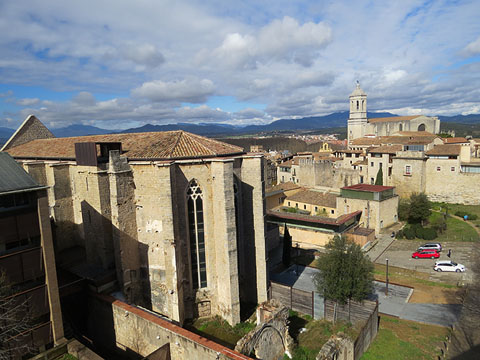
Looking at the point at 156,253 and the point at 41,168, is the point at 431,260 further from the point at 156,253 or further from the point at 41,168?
the point at 41,168

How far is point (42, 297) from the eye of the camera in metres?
13.1

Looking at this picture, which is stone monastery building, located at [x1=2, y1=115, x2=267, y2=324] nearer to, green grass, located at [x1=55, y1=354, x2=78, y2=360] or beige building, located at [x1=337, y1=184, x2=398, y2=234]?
green grass, located at [x1=55, y1=354, x2=78, y2=360]

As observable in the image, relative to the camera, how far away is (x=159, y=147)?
1877cm

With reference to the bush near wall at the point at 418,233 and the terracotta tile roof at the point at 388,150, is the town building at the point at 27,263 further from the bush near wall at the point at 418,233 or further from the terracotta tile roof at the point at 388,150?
the terracotta tile roof at the point at 388,150

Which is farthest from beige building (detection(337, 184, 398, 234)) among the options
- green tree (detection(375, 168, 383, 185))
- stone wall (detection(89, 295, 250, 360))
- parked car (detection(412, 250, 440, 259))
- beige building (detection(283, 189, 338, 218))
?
stone wall (detection(89, 295, 250, 360))

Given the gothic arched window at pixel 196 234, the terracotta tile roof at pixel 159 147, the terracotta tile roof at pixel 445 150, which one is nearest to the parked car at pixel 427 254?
the terracotta tile roof at pixel 159 147

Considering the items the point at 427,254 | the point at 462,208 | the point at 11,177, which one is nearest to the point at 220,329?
the point at 11,177

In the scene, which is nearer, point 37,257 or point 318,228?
point 37,257

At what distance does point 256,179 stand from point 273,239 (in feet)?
46.8

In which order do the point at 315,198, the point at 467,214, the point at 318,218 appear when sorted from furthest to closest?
1. the point at 315,198
2. the point at 467,214
3. the point at 318,218

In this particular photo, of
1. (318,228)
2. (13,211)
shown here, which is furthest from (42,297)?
(318,228)

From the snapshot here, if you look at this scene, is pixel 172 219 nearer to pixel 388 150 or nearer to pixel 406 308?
pixel 406 308

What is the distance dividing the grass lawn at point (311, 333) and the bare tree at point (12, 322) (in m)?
12.2

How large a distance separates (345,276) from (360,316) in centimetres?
230
